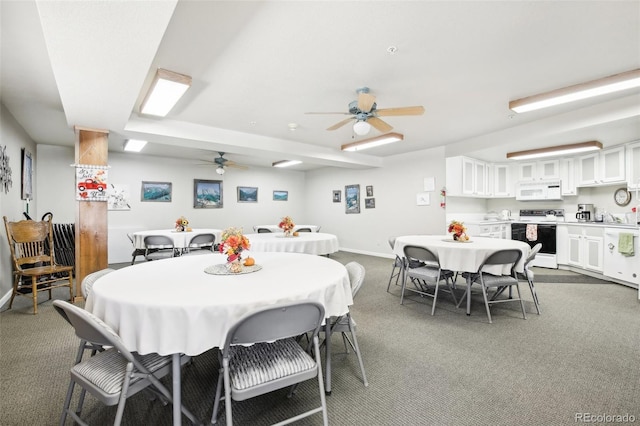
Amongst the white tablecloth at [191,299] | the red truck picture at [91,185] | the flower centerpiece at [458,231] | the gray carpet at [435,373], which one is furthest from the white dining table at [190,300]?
the red truck picture at [91,185]

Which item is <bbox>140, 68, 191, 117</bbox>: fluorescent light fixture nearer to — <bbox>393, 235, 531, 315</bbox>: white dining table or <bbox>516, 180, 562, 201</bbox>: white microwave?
<bbox>393, 235, 531, 315</bbox>: white dining table

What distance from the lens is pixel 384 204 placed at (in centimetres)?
741

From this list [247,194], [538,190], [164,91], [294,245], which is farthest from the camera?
[247,194]

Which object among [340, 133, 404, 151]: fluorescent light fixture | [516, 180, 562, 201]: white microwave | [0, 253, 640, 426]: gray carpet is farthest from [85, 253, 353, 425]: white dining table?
[516, 180, 562, 201]: white microwave

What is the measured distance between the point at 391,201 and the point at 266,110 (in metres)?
4.28

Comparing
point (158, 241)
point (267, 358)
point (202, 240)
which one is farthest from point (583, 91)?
point (158, 241)

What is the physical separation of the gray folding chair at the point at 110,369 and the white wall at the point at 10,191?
348 centimetres

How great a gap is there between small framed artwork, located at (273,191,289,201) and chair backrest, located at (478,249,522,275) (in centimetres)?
692

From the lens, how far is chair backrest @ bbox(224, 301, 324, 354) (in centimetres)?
130

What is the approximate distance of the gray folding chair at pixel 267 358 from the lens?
132cm

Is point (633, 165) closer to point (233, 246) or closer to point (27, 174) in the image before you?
point (233, 246)

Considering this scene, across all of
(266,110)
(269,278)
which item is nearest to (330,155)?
(266,110)

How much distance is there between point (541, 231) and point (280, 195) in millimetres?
6770

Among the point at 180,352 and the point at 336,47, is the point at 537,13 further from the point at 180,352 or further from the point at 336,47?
the point at 180,352
